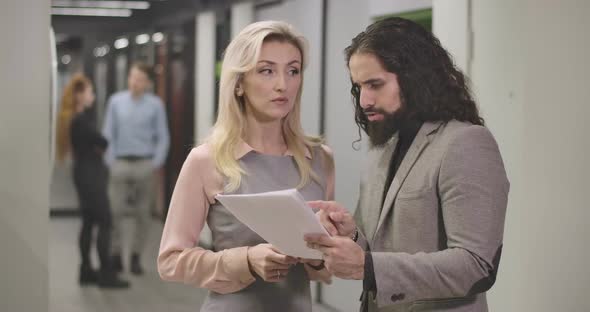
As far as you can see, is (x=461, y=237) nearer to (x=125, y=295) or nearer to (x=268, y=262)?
(x=268, y=262)

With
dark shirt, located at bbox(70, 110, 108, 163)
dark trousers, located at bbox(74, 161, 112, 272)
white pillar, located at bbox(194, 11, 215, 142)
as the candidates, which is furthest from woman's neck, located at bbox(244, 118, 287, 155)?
white pillar, located at bbox(194, 11, 215, 142)

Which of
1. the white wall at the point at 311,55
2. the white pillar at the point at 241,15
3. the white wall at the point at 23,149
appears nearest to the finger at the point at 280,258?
the white wall at the point at 23,149

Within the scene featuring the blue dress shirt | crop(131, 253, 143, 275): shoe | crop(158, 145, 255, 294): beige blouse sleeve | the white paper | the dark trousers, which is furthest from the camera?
crop(131, 253, 143, 275): shoe

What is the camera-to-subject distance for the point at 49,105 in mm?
3559

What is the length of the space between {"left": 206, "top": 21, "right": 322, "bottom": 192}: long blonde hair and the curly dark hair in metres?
0.36

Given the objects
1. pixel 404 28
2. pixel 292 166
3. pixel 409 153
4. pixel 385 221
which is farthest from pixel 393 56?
pixel 292 166

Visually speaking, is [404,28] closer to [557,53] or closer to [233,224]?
[233,224]

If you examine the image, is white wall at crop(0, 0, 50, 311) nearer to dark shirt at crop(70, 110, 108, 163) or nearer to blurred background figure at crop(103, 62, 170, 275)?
dark shirt at crop(70, 110, 108, 163)

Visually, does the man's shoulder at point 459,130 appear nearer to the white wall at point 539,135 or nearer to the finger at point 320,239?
the finger at point 320,239

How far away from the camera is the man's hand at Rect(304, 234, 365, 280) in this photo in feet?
5.92

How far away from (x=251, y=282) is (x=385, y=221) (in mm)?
477

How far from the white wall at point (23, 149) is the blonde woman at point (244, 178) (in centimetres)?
140

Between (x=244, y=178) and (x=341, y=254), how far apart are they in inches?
23.4

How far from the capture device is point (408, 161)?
6.45 ft
